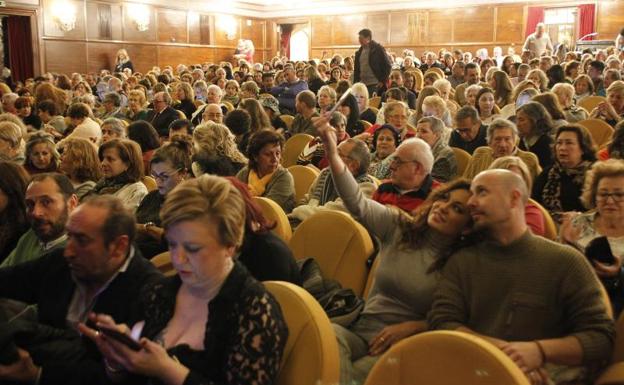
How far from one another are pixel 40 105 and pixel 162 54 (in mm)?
12091

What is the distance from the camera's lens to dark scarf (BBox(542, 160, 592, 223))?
3.63 m

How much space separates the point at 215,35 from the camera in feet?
68.0

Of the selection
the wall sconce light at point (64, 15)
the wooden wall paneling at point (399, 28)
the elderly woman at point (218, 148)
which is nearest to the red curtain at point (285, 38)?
the wooden wall paneling at point (399, 28)

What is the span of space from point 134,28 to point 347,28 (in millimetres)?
7005

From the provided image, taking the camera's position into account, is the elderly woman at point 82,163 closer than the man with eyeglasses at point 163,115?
Yes

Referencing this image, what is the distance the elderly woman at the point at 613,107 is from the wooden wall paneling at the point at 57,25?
1420 cm

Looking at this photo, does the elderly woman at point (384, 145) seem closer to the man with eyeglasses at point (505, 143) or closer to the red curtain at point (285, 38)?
the man with eyeglasses at point (505, 143)

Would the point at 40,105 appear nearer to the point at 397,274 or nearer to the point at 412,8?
the point at 397,274

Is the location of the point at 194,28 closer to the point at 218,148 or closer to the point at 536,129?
the point at 218,148

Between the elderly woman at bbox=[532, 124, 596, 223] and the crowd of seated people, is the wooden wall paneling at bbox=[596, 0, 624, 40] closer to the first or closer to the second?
the crowd of seated people

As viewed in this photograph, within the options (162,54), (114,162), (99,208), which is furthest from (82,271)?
(162,54)

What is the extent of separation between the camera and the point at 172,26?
1934cm

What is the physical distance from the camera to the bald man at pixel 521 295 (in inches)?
71.5

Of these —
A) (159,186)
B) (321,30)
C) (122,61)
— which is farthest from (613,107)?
(321,30)
